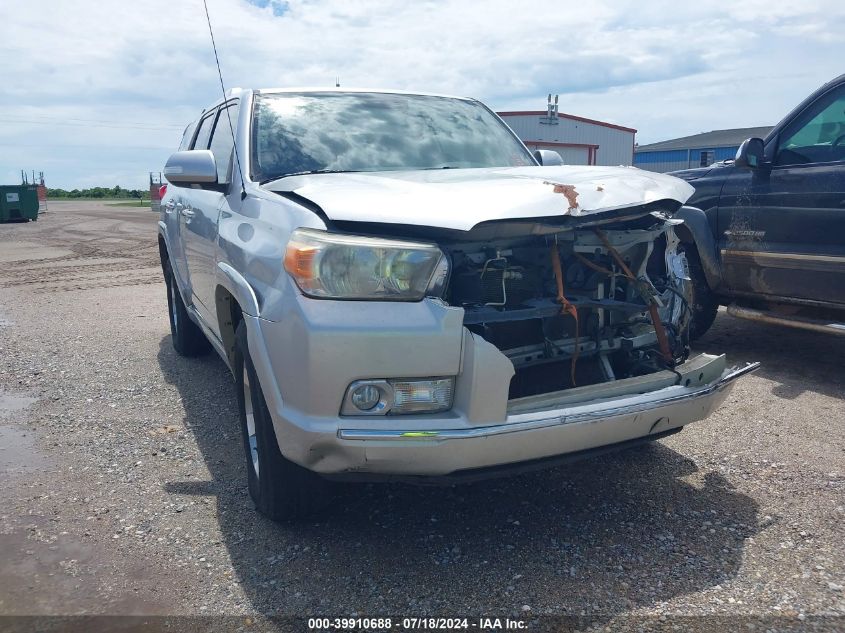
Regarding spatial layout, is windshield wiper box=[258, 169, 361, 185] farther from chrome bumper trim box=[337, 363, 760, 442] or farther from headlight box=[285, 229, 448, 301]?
chrome bumper trim box=[337, 363, 760, 442]

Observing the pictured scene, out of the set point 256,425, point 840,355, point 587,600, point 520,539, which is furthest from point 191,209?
point 840,355

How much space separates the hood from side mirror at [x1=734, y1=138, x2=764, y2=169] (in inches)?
81.8

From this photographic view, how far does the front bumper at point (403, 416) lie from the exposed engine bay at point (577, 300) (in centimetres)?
24

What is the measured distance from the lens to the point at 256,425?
10.0ft

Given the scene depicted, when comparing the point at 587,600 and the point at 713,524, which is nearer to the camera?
the point at 587,600

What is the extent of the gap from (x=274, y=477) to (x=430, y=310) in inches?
38.9

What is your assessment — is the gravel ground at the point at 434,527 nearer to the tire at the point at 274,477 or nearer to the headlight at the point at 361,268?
the tire at the point at 274,477

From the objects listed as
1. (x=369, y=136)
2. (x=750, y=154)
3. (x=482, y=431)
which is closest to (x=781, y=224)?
(x=750, y=154)

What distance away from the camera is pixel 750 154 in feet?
Result: 17.2

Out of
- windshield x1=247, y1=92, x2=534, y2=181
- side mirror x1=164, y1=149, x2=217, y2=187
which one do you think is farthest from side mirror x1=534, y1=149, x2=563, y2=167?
side mirror x1=164, y1=149, x2=217, y2=187

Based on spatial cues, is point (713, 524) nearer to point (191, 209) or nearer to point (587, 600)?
point (587, 600)

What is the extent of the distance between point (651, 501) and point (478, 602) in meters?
1.15

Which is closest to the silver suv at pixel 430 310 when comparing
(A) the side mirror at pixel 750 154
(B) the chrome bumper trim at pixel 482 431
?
(B) the chrome bumper trim at pixel 482 431

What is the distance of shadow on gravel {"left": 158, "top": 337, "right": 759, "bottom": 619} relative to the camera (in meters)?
2.71
